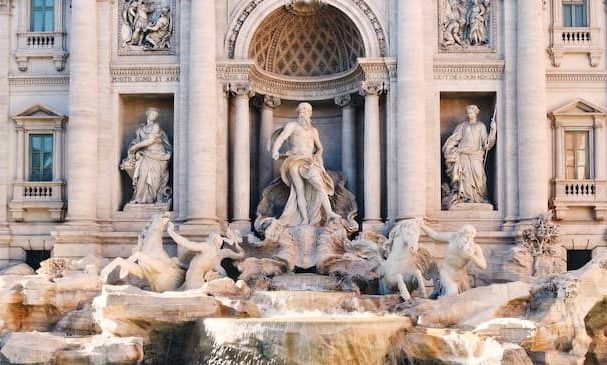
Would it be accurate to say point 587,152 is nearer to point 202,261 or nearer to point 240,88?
point 240,88

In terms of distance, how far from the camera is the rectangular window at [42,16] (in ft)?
95.1

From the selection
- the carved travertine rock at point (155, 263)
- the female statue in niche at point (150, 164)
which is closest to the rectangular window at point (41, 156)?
the female statue in niche at point (150, 164)

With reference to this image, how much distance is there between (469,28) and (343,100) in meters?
4.35

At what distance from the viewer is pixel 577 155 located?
92.1 ft

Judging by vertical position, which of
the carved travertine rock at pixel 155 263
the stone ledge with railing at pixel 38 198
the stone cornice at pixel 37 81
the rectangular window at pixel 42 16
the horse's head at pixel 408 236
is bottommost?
the carved travertine rock at pixel 155 263

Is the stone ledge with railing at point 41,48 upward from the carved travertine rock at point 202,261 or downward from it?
upward

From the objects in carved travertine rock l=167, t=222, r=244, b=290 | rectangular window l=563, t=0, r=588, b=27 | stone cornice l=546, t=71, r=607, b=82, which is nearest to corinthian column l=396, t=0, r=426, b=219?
stone cornice l=546, t=71, r=607, b=82

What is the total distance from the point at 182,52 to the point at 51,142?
4.93m

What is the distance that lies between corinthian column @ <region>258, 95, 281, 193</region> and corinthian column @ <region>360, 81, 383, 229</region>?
10.8 ft

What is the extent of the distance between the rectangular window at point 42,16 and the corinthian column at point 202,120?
474cm

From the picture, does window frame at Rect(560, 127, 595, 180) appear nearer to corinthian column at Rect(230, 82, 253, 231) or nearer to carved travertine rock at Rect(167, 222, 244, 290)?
corinthian column at Rect(230, 82, 253, 231)

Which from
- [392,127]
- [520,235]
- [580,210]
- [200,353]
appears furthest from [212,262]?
[580,210]

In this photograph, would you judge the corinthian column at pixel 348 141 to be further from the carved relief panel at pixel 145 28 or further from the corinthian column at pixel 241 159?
the carved relief panel at pixel 145 28

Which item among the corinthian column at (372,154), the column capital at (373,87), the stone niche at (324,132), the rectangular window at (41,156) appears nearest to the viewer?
the corinthian column at (372,154)
